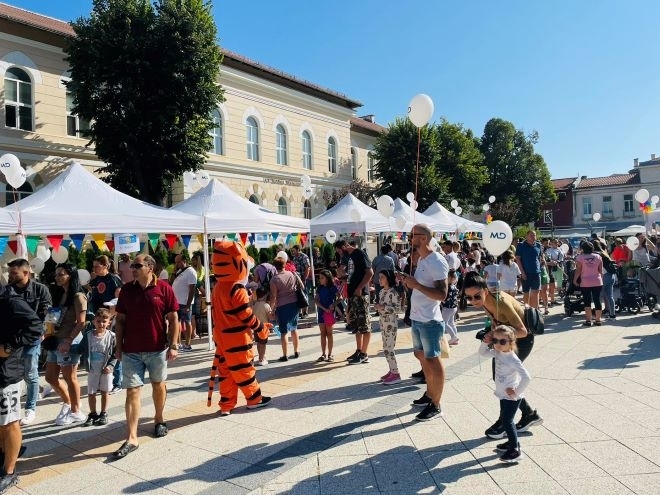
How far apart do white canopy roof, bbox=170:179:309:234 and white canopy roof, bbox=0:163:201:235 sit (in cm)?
42

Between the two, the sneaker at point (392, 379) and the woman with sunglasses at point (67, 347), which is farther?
the sneaker at point (392, 379)

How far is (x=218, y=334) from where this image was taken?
5.17 m

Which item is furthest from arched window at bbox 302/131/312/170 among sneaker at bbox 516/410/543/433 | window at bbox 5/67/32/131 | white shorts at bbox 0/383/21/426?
white shorts at bbox 0/383/21/426

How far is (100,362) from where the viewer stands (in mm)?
4922

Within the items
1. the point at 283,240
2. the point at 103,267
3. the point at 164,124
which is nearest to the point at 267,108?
the point at 283,240

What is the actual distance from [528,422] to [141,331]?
3600 millimetres

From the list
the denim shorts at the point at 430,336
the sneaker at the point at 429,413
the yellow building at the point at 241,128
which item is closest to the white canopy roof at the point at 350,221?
the denim shorts at the point at 430,336

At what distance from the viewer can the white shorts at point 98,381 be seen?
487 centimetres

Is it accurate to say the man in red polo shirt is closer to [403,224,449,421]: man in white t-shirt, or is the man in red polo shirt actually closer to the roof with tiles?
[403,224,449,421]: man in white t-shirt

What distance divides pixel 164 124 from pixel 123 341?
43.2 feet

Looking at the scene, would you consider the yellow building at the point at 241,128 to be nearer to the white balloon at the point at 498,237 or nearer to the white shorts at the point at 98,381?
the white shorts at the point at 98,381

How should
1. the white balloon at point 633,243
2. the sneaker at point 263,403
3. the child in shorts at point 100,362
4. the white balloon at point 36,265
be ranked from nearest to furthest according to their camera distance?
the child in shorts at point 100,362 → the sneaker at point 263,403 → the white balloon at point 36,265 → the white balloon at point 633,243

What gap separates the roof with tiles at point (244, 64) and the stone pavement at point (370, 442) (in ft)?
52.3

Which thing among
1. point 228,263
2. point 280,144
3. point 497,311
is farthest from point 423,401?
point 280,144
